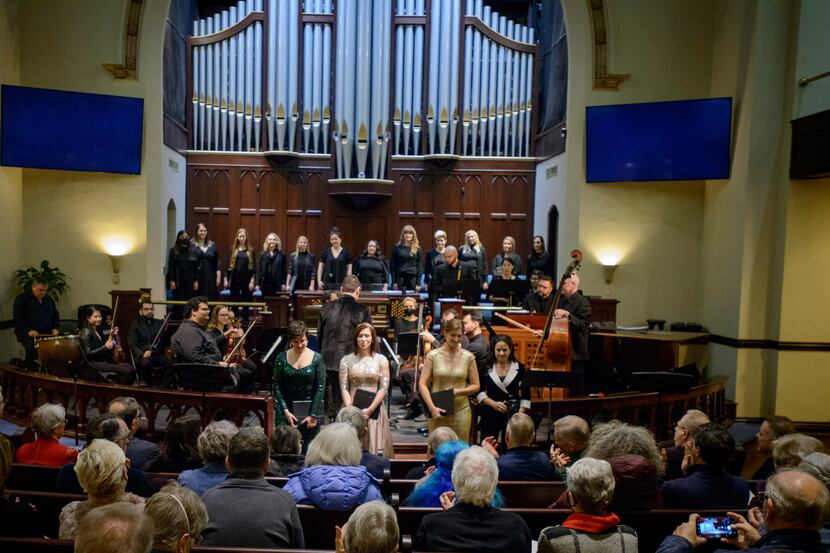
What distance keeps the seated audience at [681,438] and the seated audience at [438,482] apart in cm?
148

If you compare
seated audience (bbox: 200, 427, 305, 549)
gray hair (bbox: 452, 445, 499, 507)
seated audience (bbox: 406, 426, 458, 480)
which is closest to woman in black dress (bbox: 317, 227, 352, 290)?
seated audience (bbox: 406, 426, 458, 480)

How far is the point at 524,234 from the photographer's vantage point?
13.4 meters

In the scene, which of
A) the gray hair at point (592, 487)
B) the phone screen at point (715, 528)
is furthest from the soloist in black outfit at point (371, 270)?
the phone screen at point (715, 528)

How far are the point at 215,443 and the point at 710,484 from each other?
2.42 meters

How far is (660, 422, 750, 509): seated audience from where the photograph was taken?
3.66m

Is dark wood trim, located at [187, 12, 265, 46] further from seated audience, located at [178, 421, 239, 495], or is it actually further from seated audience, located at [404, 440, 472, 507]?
seated audience, located at [404, 440, 472, 507]

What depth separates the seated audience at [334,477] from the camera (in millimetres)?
3568

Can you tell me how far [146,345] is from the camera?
8.45 meters

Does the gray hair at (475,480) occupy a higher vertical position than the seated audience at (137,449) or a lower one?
higher

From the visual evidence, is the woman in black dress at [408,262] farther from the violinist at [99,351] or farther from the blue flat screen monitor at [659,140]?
the violinist at [99,351]

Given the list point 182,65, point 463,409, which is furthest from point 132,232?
point 463,409

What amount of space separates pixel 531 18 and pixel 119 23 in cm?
703

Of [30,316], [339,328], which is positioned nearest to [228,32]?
[30,316]

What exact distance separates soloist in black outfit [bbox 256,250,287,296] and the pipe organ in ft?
7.56
